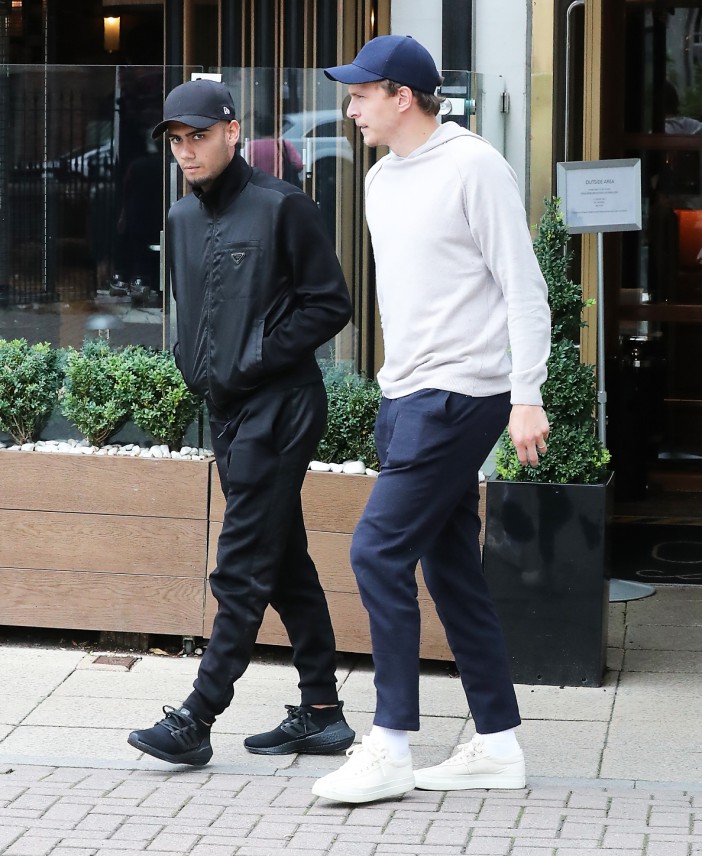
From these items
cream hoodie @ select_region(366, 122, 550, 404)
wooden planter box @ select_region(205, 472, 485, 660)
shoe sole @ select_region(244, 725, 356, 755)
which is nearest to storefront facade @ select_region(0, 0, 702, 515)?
wooden planter box @ select_region(205, 472, 485, 660)

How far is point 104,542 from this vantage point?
573 centimetres

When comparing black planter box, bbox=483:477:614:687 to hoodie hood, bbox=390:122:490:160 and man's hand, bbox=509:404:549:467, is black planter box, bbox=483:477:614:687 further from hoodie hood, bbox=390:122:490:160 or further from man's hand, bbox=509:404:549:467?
hoodie hood, bbox=390:122:490:160

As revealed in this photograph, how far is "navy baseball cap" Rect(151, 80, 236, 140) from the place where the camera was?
4.30 m

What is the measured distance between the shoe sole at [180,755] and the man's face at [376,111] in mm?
1805

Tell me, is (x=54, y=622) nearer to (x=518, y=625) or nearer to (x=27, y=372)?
(x=27, y=372)

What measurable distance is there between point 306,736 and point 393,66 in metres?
2.00

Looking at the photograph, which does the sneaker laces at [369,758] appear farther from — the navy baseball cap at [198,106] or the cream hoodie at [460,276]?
the navy baseball cap at [198,106]

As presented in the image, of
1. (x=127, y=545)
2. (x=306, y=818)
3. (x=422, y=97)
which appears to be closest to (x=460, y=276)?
(x=422, y=97)

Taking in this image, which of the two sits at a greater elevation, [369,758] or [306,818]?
[369,758]

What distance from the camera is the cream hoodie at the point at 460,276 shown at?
155 inches

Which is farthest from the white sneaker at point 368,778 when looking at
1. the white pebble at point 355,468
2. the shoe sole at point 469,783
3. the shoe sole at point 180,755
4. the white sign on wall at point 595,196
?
the white sign on wall at point 595,196

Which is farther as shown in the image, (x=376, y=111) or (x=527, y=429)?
(x=376, y=111)

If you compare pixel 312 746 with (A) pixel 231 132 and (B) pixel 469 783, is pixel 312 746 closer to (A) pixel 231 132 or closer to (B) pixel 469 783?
(B) pixel 469 783

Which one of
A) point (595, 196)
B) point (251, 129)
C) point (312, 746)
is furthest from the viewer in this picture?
point (595, 196)
